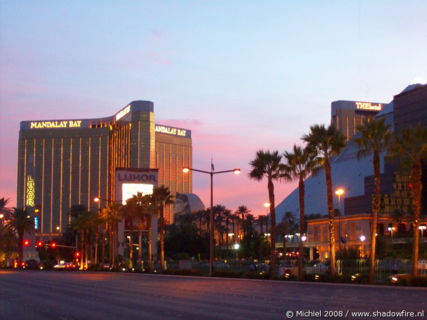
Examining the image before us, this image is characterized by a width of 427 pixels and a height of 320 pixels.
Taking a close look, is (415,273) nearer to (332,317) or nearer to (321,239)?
(332,317)

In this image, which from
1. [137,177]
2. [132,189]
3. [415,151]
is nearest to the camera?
[415,151]

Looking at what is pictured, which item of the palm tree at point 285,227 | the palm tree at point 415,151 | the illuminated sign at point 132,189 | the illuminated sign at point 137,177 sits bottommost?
the palm tree at point 285,227

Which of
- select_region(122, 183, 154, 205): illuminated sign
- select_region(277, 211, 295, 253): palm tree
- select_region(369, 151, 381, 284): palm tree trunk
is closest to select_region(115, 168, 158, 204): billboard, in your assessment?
select_region(122, 183, 154, 205): illuminated sign

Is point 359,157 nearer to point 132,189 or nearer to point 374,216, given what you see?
point 374,216

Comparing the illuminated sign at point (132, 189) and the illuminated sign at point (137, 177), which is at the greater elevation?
the illuminated sign at point (137, 177)

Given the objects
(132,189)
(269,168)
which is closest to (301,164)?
(269,168)

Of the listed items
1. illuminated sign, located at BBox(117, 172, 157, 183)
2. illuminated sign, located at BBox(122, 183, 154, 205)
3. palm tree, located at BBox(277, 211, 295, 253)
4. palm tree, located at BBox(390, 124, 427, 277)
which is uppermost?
illuminated sign, located at BBox(117, 172, 157, 183)

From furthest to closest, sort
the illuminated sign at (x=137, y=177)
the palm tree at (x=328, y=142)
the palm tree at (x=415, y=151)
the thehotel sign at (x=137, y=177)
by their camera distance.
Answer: the thehotel sign at (x=137, y=177)
the illuminated sign at (x=137, y=177)
the palm tree at (x=328, y=142)
the palm tree at (x=415, y=151)

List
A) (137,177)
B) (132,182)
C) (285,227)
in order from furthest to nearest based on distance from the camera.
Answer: (285,227)
(137,177)
(132,182)

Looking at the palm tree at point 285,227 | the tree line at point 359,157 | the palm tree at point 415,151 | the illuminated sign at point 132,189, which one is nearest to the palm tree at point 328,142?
the tree line at point 359,157

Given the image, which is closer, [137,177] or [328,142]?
[328,142]

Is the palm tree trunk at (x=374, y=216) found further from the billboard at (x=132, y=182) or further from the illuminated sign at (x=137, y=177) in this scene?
the illuminated sign at (x=137, y=177)

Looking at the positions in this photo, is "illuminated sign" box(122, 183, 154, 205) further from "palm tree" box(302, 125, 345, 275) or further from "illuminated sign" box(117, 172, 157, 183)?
"palm tree" box(302, 125, 345, 275)

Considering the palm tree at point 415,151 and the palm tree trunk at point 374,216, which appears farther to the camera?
the palm tree trunk at point 374,216
